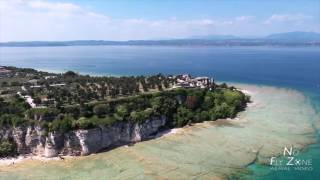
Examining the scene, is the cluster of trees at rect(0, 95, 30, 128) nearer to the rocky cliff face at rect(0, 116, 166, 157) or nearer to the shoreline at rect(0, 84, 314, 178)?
the rocky cliff face at rect(0, 116, 166, 157)

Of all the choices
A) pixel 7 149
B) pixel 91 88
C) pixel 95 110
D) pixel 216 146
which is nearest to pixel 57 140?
pixel 7 149

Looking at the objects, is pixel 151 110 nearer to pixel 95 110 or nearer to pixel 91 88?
pixel 95 110

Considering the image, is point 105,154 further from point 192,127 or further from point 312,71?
point 312,71

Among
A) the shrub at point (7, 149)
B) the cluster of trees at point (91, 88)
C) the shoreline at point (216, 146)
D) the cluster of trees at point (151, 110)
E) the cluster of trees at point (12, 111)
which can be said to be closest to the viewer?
the shoreline at point (216, 146)

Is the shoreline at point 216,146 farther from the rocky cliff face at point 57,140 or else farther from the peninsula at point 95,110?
the peninsula at point 95,110

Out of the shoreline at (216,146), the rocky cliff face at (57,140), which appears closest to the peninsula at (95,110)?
the rocky cliff face at (57,140)

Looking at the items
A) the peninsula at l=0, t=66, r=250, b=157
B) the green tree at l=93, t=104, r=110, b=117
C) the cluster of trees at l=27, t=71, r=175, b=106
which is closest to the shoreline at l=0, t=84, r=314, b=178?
the peninsula at l=0, t=66, r=250, b=157

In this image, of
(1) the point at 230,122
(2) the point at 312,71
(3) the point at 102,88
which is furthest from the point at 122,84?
(2) the point at 312,71
